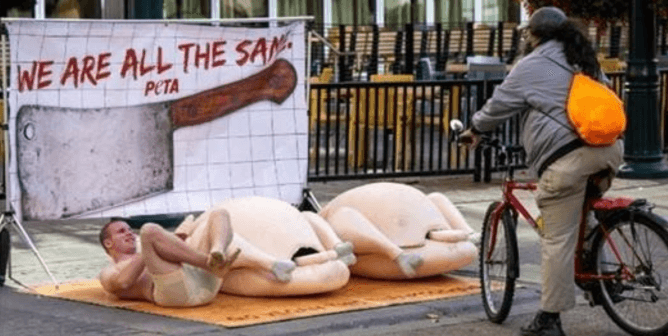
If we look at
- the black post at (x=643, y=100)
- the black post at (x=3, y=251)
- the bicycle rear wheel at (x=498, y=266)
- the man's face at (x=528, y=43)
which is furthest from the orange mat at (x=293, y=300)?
the black post at (x=643, y=100)

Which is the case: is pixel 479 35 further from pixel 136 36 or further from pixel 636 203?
pixel 636 203

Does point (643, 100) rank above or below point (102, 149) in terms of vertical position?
below

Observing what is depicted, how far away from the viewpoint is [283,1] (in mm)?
31078

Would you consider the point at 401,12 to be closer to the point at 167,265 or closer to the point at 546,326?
the point at 167,265

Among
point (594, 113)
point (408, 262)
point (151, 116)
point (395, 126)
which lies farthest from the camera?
point (395, 126)

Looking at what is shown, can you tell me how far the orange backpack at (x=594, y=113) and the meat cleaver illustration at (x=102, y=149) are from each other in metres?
3.25

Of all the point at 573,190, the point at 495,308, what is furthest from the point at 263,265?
the point at 573,190

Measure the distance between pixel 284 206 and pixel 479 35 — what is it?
19.9 m

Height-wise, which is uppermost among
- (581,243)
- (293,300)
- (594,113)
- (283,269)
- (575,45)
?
(575,45)

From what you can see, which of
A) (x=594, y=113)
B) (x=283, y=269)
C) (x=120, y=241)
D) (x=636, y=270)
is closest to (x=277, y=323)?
(x=283, y=269)

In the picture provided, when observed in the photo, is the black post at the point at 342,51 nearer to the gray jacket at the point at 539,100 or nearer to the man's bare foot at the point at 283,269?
the man's bare foot at the point at 283,269

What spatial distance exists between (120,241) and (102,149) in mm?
1219

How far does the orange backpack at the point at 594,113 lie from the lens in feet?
29.1

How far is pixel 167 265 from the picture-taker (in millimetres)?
9742
